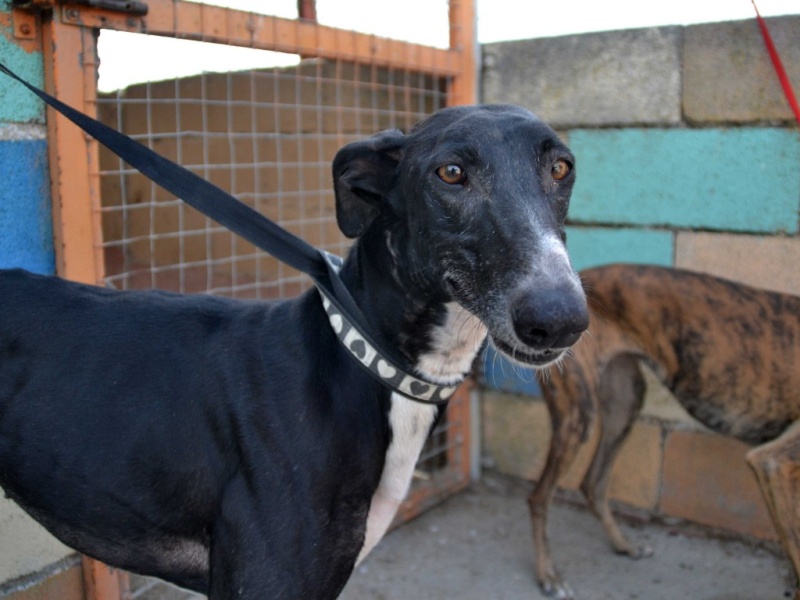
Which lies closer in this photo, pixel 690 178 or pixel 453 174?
pixel 453 174

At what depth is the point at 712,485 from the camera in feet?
12.0

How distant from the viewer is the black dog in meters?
1.60

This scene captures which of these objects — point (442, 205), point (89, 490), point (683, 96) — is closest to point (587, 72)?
point (683, 96)

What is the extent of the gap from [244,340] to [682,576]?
2518mm

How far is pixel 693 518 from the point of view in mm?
3742

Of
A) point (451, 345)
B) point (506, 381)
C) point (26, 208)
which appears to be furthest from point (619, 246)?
point (26, 208)

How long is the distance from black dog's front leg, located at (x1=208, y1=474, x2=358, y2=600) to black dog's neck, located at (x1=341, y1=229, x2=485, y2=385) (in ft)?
1.38

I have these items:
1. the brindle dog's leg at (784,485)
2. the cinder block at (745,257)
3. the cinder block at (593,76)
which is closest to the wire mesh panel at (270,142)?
the cinder block at (593,76)

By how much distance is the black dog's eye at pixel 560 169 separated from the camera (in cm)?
166

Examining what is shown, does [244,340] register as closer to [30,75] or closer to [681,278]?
[30,75]

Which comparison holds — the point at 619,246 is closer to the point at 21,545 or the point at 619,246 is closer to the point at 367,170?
the point at 367,170

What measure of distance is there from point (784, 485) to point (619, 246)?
4.63 feet

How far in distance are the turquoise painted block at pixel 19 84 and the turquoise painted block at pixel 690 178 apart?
2.56 m

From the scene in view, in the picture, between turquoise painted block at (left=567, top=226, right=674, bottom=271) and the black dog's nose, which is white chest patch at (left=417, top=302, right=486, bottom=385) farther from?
turquoise painted block at (left=567, top=226, right=674, bottom=271)
